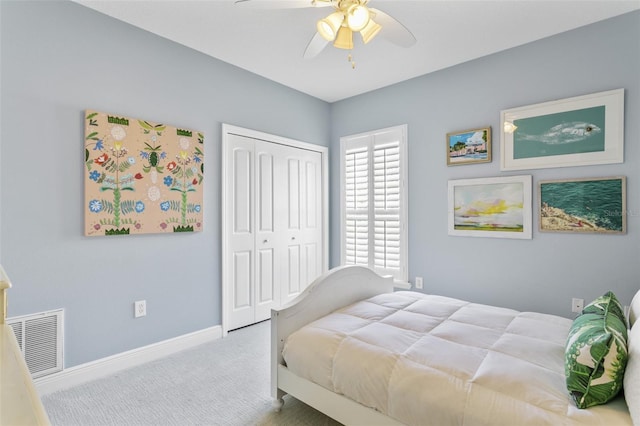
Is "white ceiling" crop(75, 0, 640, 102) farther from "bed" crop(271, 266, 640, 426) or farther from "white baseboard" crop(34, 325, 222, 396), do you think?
"white baseboard" crop(34, 325, 222, 396)

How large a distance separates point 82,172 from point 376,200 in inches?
113

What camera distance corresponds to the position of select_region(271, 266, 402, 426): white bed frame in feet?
5.34

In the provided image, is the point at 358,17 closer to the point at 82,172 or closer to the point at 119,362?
the point at 82,172

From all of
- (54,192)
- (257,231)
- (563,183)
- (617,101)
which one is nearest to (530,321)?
(563,183)

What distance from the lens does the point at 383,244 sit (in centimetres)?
391

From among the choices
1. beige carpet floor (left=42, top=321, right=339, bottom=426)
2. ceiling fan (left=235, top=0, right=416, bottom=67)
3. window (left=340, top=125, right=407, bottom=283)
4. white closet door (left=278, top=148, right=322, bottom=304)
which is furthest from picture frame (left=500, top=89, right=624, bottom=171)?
beige carpet floor (left=42, top=321, right=339, bottom=426)

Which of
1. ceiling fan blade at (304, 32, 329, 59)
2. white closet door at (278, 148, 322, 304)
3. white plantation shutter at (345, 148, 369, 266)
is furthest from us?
white plantation shutter at (345, 148, 369, 266)

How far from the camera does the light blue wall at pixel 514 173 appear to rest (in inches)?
98.4

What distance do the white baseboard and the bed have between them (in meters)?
1.29

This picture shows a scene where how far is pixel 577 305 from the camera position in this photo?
2.68m

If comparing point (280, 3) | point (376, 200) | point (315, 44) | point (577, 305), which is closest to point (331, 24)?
point (280, 3)

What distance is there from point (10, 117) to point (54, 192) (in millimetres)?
513

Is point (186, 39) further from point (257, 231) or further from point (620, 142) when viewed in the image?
point (620, 142)

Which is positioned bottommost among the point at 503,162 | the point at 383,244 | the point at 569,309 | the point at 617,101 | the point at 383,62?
the point at 569,309
